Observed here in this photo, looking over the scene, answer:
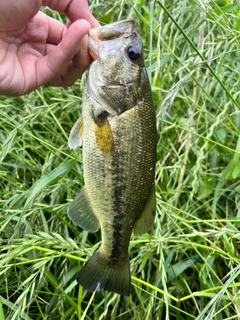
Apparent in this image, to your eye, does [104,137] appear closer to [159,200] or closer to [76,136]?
[76,136]

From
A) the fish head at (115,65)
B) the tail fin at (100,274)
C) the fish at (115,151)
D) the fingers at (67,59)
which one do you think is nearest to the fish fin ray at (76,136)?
the fish at (115,151)

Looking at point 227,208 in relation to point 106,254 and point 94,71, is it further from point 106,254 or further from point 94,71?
point 94,71

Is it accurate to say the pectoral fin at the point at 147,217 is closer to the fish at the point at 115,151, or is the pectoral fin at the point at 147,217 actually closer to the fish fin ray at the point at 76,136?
the fish at the point at 115,151

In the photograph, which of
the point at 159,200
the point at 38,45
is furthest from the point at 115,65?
the point at 159,200

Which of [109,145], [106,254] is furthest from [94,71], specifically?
[106,254]

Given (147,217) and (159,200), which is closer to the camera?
(147,217)

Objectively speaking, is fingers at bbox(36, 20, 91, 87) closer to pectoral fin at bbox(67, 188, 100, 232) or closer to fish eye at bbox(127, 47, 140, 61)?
fish eye at bbox(127, 47, 140, 61)
